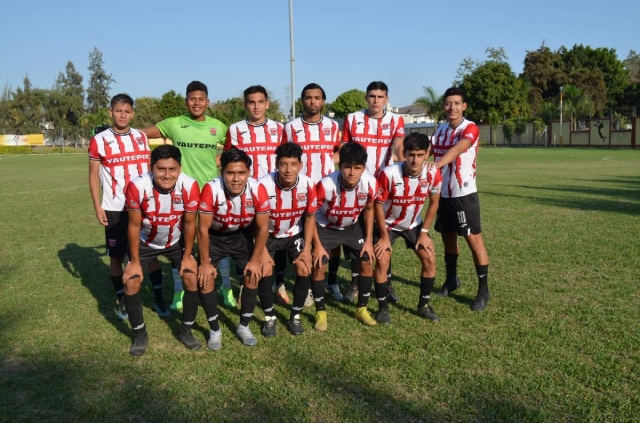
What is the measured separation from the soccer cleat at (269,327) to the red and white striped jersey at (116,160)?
1.75 metres

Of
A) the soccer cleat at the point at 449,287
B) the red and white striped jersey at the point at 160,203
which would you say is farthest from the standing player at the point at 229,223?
the soccer cleat at the point at 449,287

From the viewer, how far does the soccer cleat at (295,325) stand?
4453 mm

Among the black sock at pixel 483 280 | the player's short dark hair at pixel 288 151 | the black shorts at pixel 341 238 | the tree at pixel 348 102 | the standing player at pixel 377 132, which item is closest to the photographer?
the player's short dark hair at pixel 288 151

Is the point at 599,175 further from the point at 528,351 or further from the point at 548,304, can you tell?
the point at 528,351

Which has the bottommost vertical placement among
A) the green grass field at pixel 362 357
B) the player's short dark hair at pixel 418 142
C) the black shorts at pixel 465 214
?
the green grass field at pixel 362 357

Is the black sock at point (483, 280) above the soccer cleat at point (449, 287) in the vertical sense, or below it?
above

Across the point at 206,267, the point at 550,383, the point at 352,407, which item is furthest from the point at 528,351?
the point at 206,267

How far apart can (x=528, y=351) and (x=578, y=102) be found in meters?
52.2

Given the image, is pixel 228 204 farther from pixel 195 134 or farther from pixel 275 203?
pixel 195 134

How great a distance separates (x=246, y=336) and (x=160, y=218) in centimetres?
120

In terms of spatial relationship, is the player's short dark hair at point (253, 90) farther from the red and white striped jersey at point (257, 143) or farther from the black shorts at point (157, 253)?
the black shorts at point (157, 253)

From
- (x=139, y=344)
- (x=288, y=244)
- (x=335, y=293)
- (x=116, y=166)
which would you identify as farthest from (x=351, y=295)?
(x=116, y=166)

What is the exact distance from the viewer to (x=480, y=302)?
16.4 feet

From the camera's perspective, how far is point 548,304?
196 inches
